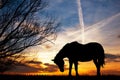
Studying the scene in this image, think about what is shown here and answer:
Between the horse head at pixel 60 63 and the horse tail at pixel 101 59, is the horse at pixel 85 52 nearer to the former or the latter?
the horse tail at pixel 101 59

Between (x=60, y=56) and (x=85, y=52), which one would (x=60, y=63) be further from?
(x=85, y=52)

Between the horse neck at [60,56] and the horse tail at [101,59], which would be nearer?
the horse tail at [101,59]

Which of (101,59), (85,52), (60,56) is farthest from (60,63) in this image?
(101,59)

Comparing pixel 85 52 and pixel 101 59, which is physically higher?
pixel 85 52

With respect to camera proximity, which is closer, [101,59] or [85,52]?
[85,52]

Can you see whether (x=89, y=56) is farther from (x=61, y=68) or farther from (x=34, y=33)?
(x=34, y=33)

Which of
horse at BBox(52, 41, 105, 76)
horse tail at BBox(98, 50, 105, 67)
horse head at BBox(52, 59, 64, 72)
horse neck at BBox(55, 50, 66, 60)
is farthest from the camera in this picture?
horse head at BBox(52, 59, 64, 72)

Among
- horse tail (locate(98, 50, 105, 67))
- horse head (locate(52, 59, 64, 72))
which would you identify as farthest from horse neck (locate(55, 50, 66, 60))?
horse tail (locate(98, 50, 105, 67))

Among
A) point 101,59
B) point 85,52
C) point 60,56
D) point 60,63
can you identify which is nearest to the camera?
point 85,52

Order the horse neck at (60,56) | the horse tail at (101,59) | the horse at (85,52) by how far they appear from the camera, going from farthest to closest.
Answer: the horse neck at (60,56)
the horse tail at (101,59)
the horse at (85,52)

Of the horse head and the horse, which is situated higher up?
the horse

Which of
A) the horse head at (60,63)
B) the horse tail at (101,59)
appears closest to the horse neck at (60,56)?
the horse head at (60,63)

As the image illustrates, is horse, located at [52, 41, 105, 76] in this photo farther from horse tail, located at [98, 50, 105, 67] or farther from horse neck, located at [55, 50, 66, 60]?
horse neck, located at [55, 50, 66, 60]

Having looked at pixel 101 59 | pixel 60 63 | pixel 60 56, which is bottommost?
pixel 60 63
